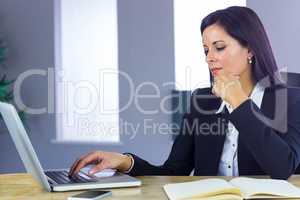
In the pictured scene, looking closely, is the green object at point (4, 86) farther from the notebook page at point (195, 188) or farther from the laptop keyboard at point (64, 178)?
the notebook page at point (195, 188)

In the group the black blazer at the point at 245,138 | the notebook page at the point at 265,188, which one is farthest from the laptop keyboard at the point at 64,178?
the notebook page at the point at 265,188

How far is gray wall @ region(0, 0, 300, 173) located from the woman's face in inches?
56.7

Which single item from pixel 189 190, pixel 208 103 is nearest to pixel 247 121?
pixel 189 190

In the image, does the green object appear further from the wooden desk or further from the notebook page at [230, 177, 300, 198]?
the notebook page at [230, 177, 300, 198]

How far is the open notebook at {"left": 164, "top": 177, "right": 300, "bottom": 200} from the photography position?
97 centimetres

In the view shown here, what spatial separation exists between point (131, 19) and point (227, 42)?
1.74 m

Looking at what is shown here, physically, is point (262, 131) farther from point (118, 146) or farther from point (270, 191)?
point (118, 146)

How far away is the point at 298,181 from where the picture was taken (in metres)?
1.26

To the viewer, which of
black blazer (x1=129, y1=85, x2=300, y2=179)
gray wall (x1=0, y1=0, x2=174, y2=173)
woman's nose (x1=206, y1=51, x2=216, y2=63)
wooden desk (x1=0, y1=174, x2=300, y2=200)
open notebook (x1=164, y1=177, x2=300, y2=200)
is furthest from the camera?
gray wall (x1=0, y1=0, x2=174, y2=173)

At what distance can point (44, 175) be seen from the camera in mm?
1121

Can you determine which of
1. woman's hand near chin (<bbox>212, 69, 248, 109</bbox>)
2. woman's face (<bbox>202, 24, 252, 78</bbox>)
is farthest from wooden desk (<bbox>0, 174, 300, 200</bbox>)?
woman's face (<bbox>202, 24, 252, 78</bbox>)

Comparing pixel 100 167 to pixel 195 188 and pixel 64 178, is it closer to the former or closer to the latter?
pixel 64 178

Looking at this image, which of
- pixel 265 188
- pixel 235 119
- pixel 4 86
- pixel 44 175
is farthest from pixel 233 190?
pixel 4 86

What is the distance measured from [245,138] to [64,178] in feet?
1.89
